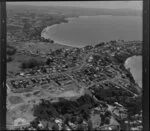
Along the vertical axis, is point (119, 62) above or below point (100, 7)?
below

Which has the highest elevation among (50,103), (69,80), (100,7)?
(100,7)

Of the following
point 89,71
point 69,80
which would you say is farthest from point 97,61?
point 69,80

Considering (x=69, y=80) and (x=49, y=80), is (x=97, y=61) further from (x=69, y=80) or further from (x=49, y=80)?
(x=49, y=80)

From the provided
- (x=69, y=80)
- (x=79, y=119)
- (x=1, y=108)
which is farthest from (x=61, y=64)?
(x=1, y=108)

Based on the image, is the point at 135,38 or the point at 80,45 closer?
the point at 135,38

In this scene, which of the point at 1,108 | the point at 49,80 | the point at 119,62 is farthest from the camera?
the point at 119,62

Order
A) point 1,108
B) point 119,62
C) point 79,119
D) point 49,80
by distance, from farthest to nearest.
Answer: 1. point 119,62
2. point 49,80
3. point 79,119
4. point 1,108

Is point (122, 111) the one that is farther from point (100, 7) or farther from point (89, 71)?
point (100, 7)

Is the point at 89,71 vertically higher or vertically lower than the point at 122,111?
higher

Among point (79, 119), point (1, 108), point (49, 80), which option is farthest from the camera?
point (49, 80)
